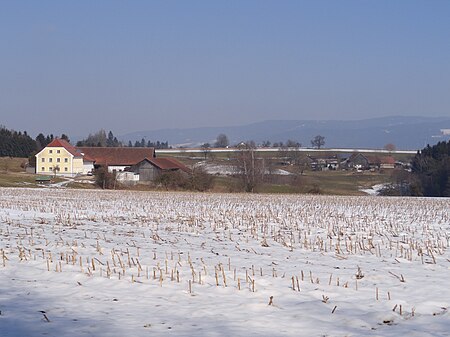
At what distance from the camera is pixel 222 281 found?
10609 mm

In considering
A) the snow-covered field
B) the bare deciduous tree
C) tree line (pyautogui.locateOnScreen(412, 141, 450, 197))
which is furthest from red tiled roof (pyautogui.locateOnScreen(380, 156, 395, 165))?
the snow-covered field

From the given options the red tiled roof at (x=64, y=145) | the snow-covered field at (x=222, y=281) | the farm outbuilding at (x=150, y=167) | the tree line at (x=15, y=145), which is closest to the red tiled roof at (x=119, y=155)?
the red tiled roof at (x=64, y=145)

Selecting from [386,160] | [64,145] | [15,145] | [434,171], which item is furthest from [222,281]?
[386,160]

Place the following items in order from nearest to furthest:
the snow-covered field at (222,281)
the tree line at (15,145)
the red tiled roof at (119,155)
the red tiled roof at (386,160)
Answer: the snow-covered field at (222,281) < the red tiled roof at (119,155) < the tree line at (15,145) < the red tiled roof at (386,160)

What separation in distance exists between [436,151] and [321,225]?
79.4m

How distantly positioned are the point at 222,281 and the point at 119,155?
97845 millimetres

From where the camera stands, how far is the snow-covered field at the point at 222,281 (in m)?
8.04

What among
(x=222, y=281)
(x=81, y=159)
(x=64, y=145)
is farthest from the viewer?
(x=81, y=159)

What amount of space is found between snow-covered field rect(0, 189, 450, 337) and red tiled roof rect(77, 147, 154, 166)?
85.4m

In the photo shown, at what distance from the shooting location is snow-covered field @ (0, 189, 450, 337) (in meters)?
8.04

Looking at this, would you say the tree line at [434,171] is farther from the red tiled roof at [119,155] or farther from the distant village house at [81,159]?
the red tiled roof at [119,155]

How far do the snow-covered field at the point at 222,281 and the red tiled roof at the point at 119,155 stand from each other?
8536 cm

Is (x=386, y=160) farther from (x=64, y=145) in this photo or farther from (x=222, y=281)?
(x=222, y=281)

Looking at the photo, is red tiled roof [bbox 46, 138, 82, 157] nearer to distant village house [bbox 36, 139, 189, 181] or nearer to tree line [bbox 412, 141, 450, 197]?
distant village house [bbox 36, 139, 189, 181]
